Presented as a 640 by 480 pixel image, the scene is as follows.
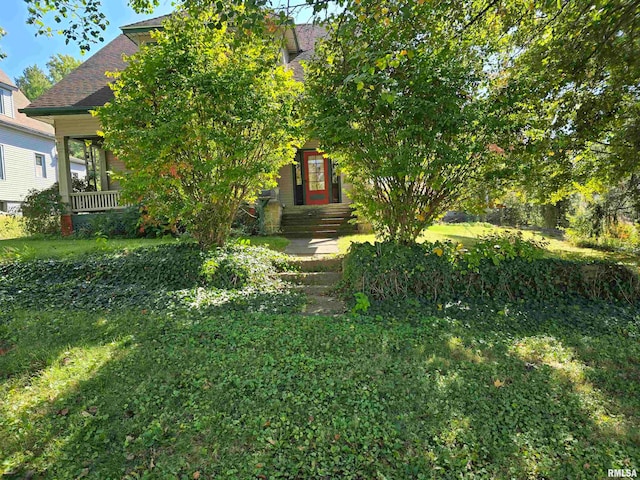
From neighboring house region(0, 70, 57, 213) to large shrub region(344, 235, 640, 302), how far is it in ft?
68.5

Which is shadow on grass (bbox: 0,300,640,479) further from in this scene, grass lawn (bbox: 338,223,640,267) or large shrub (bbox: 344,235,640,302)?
grass lawn (bbox: 338,223,640,267)

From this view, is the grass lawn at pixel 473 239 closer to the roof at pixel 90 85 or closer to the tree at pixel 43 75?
the roof at pixel 90 85

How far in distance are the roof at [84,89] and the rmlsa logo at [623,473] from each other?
12.5 meters

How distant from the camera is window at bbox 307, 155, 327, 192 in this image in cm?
1295

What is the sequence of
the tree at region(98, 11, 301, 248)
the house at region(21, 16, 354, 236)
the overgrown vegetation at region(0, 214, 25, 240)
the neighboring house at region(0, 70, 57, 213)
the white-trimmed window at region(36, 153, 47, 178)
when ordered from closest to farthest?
the tree at region(98, 11, 301, 248) < the house at region(21, 16, 354, 236) < the overgrown vegetation at region(0, 214, 25, 240) < the neighboring house at region(0, 70, 57, 213) < the white-trimmed window at region(36, 153, 47, 178)

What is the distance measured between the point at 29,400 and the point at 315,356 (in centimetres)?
239

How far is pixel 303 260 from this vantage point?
257 inches

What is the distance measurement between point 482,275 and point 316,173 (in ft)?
28.8

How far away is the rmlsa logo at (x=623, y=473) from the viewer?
2204 mm

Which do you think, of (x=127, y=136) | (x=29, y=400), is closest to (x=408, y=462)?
(x=29, y=400)

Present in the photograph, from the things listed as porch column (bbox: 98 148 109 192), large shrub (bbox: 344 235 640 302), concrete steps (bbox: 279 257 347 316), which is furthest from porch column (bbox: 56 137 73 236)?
large shrub (bbox: 344 235 640 302)

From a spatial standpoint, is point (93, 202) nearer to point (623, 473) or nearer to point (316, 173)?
point (316, 173)

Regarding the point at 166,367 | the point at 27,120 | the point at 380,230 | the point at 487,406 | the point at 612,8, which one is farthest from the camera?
the point at 27,120

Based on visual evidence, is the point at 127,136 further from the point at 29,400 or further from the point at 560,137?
the point at 560,137
